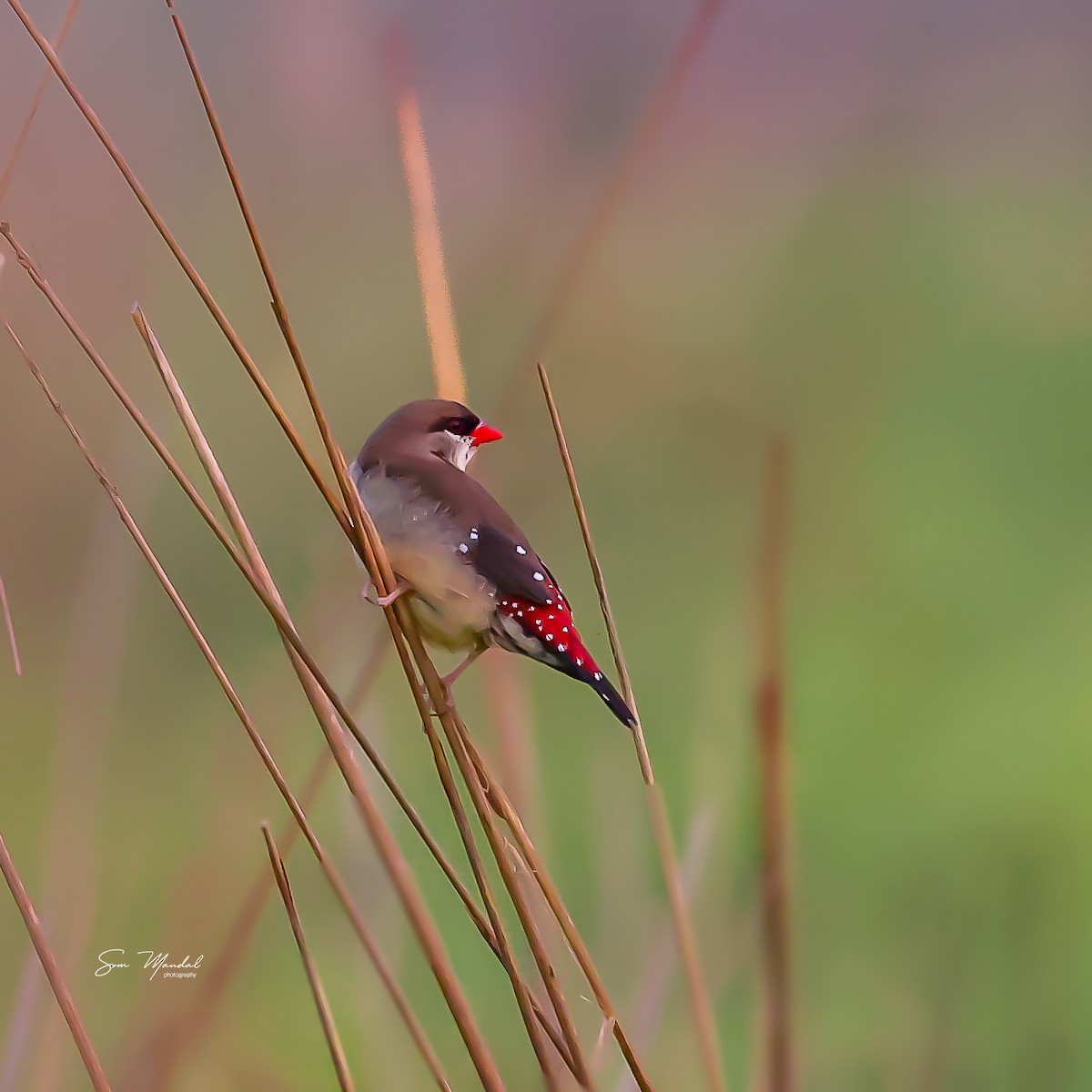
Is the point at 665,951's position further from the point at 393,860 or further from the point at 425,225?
the point at 425,225

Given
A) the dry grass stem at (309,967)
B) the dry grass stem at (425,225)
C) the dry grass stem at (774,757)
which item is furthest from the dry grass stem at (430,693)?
the dry grass stem at (425,225)

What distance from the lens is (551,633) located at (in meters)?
0.79

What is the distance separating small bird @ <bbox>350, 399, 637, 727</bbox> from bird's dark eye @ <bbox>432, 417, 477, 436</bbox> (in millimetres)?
67

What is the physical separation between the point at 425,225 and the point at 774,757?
2.35ft

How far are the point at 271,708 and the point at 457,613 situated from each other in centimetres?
42

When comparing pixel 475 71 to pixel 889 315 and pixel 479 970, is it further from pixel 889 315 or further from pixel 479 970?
pixel 479 970

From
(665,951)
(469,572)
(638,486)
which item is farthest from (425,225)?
(665,951)

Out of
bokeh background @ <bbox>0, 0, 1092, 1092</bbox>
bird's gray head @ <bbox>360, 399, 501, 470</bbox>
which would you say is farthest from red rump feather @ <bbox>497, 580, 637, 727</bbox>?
bokeh background @ <bbox>0, 0, 1092, 1092</bbox>

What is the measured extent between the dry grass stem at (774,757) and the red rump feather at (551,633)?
163mm

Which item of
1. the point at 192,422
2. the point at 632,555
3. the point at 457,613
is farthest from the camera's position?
the point at 632,555

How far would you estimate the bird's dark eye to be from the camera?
911 mm

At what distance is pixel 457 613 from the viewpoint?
0.79m

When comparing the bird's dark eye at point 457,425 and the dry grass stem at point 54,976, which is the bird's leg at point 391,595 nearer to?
the bird's dark eye at point 457,425

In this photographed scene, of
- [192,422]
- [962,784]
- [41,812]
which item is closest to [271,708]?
[41,812]
